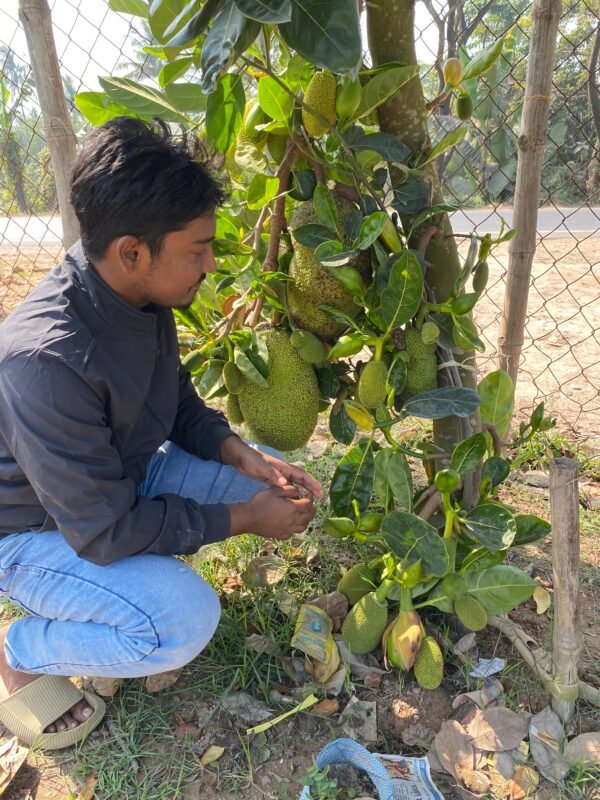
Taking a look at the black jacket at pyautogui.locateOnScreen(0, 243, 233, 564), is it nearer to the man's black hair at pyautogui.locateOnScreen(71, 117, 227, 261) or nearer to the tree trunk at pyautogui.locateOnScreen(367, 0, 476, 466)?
the man's black hair at pyautogui.locateOnScreen(71, 117, 227, 261)

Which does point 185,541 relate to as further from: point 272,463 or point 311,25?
point 311,25

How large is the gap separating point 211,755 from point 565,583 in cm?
73

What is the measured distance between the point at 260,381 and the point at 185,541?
33 cm

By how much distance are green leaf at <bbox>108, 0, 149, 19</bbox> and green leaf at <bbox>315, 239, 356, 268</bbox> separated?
53 centimetres

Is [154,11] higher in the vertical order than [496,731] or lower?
higher

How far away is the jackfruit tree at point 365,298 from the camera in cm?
111

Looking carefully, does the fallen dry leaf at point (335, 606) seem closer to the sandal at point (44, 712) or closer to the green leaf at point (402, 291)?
the sandal at point (44, 712)

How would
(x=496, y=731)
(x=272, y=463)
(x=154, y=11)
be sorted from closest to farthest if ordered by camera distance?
(x=154, y=11)
(x=496, y=731)
(x=272, y=463)

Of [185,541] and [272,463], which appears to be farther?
[272,463]

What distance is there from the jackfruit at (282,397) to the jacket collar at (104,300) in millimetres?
249

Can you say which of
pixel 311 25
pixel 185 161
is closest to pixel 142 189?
pixel 185 161

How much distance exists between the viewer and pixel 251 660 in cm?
139

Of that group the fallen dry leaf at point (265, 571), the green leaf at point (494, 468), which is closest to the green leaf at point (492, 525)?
the green leaf at point (494, 468)

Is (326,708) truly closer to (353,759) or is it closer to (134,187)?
(353,759)
